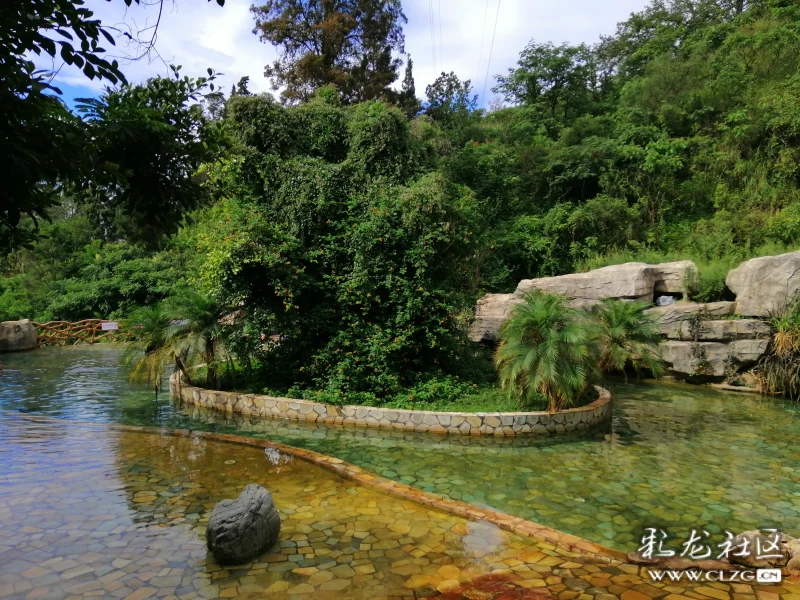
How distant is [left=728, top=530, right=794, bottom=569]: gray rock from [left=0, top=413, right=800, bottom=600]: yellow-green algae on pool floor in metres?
0.26

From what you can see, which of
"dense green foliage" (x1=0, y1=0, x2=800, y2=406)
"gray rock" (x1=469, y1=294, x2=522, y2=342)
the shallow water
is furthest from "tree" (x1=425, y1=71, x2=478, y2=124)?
the shallow water

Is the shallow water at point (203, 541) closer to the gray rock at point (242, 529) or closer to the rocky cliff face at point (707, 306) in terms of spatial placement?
the gray rock at point (242, 529)

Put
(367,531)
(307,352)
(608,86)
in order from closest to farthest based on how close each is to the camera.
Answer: (367,531) → (307,352) → (608,86)

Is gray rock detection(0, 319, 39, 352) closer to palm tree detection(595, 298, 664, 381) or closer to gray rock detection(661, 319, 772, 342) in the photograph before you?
palm tree detection(595, 298, 664, 381)

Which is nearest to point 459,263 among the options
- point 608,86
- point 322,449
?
point 322,449

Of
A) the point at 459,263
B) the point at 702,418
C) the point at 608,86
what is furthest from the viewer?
the point at 608,86

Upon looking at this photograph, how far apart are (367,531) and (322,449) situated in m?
3.02

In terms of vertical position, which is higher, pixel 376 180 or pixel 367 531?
pixel 376 180

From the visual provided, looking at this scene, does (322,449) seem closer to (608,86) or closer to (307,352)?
(307,352)

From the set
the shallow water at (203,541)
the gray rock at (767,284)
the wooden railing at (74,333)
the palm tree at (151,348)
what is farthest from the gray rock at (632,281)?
the wooden railing at (74,333)

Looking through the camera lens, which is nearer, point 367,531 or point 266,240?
point 367,531

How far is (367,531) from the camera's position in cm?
512

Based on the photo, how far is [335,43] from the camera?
24125mm

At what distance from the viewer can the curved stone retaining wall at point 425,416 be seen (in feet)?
28.0
